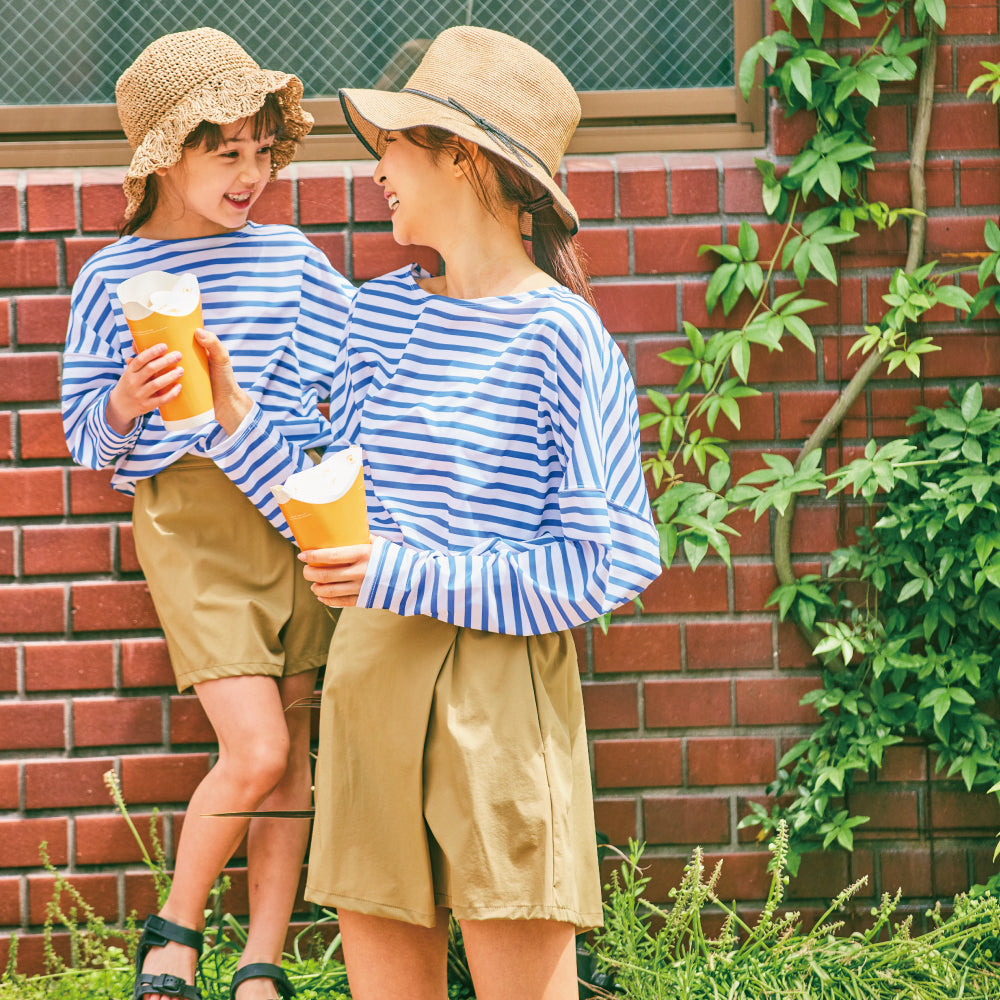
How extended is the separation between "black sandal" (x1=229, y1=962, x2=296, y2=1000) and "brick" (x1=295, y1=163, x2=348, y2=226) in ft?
5.47

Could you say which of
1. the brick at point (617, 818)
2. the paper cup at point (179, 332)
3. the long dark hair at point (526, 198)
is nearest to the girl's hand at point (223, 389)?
the paper cup at point (179, 332)

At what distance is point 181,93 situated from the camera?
218 centimetres

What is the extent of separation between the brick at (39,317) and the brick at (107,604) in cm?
60

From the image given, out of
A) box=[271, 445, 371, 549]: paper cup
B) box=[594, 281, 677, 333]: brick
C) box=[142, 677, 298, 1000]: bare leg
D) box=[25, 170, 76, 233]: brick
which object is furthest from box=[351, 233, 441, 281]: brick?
box=[271, 445, 371, 549]: paper cup

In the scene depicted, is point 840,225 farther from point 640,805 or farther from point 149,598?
point 149,598

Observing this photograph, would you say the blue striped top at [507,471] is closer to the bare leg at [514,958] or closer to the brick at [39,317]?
the bare leg at [514,958]

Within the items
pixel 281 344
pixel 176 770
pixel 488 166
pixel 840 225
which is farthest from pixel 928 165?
pixel 176 770

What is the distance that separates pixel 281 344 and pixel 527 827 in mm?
1133

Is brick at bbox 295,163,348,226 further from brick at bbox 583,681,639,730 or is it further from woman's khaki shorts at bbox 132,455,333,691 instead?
brick at bbox 583,681,639,730

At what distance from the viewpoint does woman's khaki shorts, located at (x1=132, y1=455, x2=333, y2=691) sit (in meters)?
2.22

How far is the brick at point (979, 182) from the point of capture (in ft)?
8.72

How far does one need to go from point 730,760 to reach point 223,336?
5.15 feet

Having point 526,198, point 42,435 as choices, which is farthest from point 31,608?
point 526,198

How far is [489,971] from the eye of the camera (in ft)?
5.32
